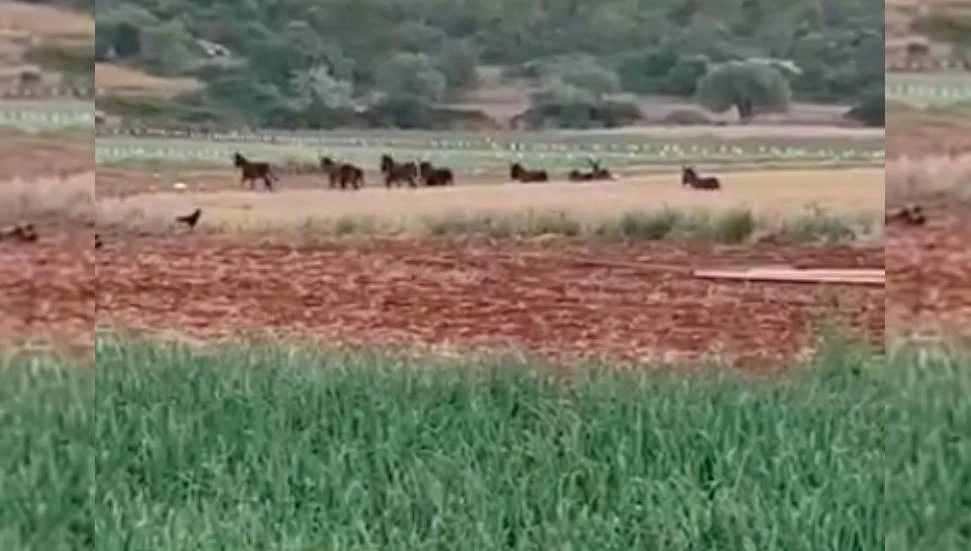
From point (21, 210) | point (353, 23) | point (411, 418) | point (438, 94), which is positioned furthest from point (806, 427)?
point (21, 210)

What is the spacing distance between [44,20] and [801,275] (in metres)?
2.60

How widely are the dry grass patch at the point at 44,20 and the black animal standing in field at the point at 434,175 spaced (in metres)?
1.17

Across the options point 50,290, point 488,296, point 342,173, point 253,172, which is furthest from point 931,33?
point 50,290

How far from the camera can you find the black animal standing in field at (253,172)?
5539 millimetres

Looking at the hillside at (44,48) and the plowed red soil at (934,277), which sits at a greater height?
the hillside at (44,48)

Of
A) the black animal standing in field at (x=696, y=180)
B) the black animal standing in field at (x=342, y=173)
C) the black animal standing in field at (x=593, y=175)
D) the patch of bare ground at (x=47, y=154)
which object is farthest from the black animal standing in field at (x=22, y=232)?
the black animal standing in field at (x=696, y=180)

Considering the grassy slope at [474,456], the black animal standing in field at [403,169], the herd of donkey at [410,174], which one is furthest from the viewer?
the black animal standing in field at [403,169]

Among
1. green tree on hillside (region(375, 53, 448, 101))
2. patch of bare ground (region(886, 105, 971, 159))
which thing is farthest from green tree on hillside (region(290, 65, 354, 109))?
patch of bare ground (region(886, 105, 971, 159))

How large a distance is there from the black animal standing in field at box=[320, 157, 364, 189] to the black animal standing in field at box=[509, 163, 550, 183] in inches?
19.7

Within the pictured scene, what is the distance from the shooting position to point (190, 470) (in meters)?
5.46

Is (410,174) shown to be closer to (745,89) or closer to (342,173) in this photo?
(342,173)

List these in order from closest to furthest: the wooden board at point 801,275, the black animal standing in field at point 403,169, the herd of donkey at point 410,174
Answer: the wooden board at point 801,275 → the herd of donkey at point 410,174 → the black animal standing in field at point 403,169

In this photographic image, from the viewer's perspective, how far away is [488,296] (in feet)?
18.0

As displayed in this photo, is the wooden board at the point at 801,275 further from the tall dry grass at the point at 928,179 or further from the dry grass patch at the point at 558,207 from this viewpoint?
the tall dry grass at the point at 928,179
